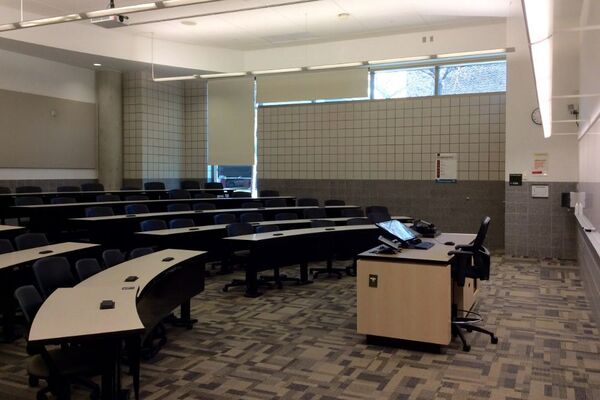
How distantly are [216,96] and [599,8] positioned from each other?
9.76 metres

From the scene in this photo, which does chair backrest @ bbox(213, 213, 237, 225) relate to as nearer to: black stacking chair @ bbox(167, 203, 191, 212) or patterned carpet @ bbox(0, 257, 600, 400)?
black stacking chair @ bbox(167, 203, 191, 212)

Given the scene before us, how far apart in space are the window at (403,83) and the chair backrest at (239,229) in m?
5.62

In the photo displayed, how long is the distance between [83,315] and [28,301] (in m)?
0.69

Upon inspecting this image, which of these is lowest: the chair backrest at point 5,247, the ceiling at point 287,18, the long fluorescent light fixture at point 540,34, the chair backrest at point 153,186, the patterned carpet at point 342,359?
the patterned carpet at point 342,359

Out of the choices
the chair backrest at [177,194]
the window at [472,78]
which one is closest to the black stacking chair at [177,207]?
the chair backrest at [177,194]

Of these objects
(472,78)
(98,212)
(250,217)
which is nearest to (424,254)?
(250,217)

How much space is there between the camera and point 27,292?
3352 mm

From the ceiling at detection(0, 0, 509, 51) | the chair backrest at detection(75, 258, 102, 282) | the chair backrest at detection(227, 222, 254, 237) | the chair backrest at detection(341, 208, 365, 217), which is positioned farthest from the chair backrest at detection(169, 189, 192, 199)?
the chair backrest at detection(75, 258, 102, 282)

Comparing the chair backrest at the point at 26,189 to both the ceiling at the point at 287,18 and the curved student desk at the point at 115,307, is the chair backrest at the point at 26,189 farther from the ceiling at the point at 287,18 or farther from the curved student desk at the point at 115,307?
the curved student desk at the point at 115,307

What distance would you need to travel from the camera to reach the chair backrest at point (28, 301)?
10.6 ft

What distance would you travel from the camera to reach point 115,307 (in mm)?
3035

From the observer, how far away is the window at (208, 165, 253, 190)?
42.0ft

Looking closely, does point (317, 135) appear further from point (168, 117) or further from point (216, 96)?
point (168, 117)

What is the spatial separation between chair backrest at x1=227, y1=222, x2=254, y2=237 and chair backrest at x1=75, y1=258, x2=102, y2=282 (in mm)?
2425
